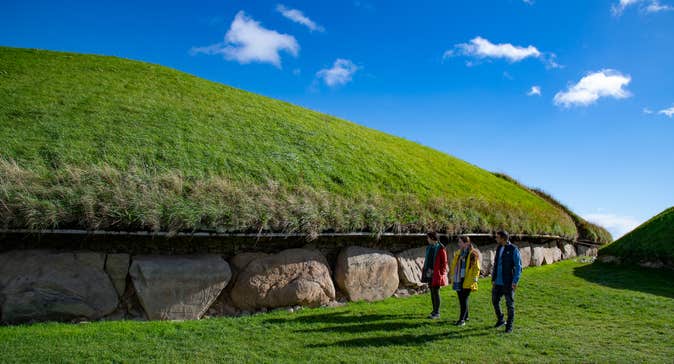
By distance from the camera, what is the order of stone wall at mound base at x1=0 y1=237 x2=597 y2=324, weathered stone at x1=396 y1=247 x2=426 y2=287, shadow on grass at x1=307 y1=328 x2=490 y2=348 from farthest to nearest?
Answer: 1. weathered stone at x1=396 y1=247 x2=426 y2=287
2. stone wall at mound base at x1=0 y1=237 x2=597 y2=324
3. shadow on grass at x1=307 y1=328 x2=490 y2=348

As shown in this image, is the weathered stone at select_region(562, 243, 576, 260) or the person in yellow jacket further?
the weathered stone at select_region(562, 243, 576, 260)

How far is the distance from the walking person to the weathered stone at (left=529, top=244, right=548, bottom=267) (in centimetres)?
1064

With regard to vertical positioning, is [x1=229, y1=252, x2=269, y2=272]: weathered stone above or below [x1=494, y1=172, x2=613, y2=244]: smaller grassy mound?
below

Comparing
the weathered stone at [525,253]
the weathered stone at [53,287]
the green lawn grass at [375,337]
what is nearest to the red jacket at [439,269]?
the green lawn grass at [375,337]

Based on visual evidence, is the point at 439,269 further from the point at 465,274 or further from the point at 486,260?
the point at 486,260

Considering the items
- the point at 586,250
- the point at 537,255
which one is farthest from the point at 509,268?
the point at 586,250

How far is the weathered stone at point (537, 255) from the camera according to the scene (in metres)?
A: 19.1

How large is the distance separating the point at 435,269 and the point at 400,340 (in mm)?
2291

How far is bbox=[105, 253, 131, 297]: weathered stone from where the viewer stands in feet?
31.7

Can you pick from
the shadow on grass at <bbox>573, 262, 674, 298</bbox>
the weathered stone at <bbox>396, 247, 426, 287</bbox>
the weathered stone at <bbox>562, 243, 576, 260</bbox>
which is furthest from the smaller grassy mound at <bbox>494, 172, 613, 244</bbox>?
the weathered stone at <bbox>396, 247, 426, 287</bbox>

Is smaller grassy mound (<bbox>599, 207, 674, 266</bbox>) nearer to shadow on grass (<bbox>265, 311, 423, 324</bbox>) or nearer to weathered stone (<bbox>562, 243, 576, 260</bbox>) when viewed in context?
weathered stone (<bbox>562, 243, 576, 260</bbox>)

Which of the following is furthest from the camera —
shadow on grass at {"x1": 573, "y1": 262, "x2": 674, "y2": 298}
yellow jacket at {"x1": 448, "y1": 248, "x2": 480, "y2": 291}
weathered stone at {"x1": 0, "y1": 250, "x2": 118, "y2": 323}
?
shadow on grass at {"x1": 573, "y1": 262, "x2": 674, "y2": 298}

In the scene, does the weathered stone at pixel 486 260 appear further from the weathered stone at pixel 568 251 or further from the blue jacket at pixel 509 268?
the weathered stone at pixel 568 251

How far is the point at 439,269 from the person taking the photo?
1032cm
